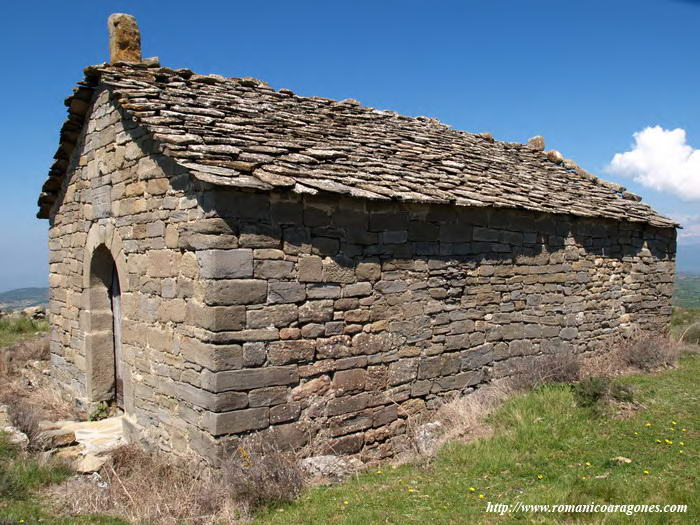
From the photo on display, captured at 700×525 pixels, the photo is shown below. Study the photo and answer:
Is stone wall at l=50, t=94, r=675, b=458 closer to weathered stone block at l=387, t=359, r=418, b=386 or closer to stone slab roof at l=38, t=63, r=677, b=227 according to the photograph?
weathered stone block at l=387, t=359, r=418, b=386

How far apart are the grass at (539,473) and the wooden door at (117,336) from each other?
369cm

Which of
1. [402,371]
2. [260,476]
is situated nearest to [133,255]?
[260,476]

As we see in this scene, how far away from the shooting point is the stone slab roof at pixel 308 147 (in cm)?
535

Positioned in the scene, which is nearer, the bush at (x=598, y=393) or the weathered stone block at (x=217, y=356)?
the weathered stone block at (x=217, y=356)

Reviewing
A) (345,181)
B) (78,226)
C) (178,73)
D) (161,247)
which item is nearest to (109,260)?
(78,226)

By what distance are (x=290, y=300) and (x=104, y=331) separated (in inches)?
133

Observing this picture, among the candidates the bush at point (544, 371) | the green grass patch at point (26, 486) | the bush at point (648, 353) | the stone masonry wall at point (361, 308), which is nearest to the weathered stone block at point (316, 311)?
the stone masonry wall at point (361, 308)

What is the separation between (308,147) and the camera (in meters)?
6.29

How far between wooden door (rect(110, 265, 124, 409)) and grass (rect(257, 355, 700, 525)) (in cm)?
369

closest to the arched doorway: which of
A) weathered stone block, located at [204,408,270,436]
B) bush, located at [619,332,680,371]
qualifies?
weathered stone block, located at [204,408,270,436]

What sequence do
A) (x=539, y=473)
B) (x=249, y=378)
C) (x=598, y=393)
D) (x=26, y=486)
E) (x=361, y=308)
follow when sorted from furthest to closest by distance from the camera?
(x=598, y=393)
(x=361, y=308)
(x=249, y=378)
(x=26, y=486)
(x=539, y=473)

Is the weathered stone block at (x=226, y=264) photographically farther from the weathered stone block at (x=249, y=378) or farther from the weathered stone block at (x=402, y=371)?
the weathered stone block at (x=402, y=371)

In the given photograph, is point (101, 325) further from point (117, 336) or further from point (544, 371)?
point (544, 371)

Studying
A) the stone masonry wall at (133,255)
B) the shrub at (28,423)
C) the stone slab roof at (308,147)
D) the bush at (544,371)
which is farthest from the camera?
the bush at (544,371)
